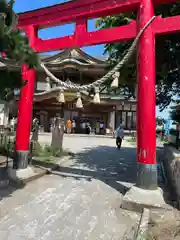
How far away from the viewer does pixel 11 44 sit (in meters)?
3.63

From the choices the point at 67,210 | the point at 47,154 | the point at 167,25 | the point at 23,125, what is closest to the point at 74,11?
the point at 167,25

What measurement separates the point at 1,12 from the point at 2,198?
349 cm

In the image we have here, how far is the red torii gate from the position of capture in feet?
15.8

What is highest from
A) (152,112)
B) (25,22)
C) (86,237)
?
(25,22)

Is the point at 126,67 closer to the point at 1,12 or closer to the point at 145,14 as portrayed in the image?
the point at 145,14

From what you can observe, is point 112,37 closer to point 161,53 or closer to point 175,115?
point 161,53

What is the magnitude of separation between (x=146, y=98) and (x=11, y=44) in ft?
8.93

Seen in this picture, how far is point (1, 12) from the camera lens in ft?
11.6

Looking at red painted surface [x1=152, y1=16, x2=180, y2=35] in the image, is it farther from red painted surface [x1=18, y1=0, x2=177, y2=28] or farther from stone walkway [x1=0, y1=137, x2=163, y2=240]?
stone walkway [x1=0, y1=137, x2=163, y2=240]

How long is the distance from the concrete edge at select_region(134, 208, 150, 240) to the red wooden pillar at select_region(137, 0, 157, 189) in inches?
26.2

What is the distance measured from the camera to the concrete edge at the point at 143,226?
3.21 meters

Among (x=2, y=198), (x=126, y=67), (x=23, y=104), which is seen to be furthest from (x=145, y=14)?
(x=2, y=198)

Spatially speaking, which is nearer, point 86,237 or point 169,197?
point 86,237

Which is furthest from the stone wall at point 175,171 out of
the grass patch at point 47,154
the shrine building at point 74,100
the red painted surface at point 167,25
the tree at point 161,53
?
the shrine building at point 74,100
